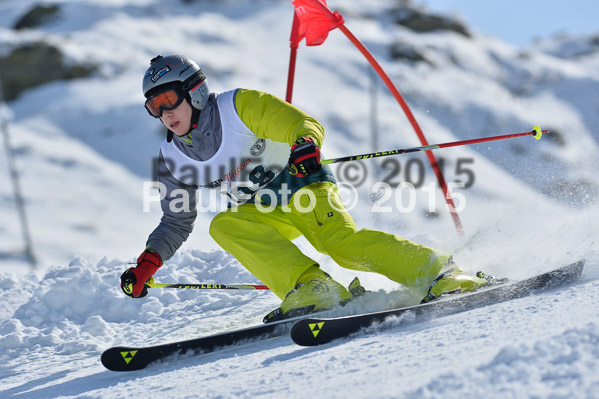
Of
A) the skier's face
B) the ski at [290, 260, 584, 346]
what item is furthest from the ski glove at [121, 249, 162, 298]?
the ski at [290, 260, 584, 346]

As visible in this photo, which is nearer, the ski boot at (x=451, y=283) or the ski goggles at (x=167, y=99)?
the ski boot at (x=451, y=283)

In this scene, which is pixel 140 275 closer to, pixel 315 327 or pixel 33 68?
pixel 315 327

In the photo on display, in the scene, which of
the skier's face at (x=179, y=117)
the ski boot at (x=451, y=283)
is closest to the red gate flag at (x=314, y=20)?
the skier's face at (x=179, y=117)

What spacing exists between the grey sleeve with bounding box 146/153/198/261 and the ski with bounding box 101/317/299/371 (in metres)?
0.86

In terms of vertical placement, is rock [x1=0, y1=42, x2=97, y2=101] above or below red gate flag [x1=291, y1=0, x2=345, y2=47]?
above

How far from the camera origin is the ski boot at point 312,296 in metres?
2.98

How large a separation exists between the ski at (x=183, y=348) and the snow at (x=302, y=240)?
0.27ft

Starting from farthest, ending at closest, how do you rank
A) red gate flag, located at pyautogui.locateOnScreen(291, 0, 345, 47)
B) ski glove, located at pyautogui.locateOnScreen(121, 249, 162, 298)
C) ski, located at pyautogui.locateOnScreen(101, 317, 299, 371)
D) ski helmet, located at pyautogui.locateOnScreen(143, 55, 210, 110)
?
1. red gate flag, located at pyautogui.locateOnScreen(291, 0, 345, 47)
2. ski glove, located at pyautogui.locateOnScreen(121, 249, 162, 298)
3. ski helmet, located at pyautogui.locateOnScreen(143, 55, 210, 110)
4. ski, located at pyautogui.locateOnScreen(101, 317, 299, 371)

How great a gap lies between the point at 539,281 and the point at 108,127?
89.5ft

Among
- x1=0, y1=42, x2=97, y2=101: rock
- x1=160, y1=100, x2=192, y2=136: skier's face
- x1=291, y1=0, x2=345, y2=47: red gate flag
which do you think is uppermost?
x1=0, y1=42, x2=97, y2=101: rock

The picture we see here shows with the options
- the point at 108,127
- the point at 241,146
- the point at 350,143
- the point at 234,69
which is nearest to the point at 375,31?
the point at 234,69

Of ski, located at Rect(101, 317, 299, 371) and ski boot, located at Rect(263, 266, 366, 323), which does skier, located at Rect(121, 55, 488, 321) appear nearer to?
ski boot, located at Rect(263, 266, 366, 323)

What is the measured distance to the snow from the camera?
203cm

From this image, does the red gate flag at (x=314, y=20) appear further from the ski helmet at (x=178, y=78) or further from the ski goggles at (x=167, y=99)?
the ski goggles at (x=167, y=99)
